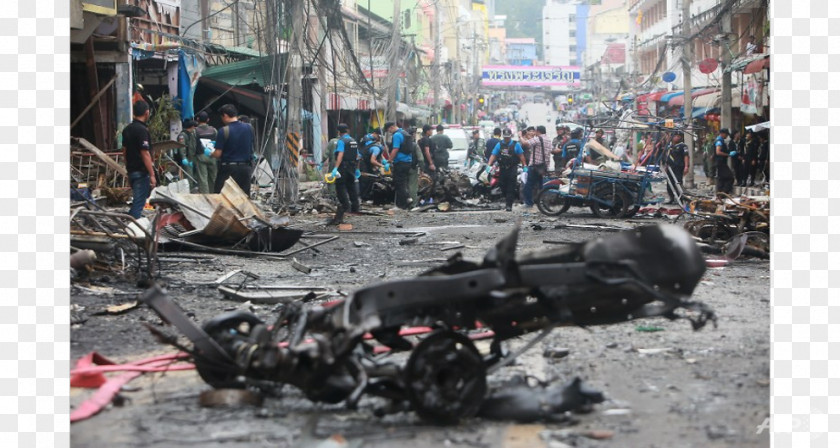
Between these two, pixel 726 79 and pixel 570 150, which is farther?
pixel 726 79

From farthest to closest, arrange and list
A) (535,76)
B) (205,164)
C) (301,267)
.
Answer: (535,76)
(205,164)
(301,267)

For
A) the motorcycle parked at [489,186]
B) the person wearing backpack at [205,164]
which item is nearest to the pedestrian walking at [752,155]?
the motorcycle parked at [489,186]

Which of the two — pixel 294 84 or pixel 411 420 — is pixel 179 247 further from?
pixel 294 84

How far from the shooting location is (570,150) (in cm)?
2350

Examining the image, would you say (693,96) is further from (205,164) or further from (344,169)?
(205,164)

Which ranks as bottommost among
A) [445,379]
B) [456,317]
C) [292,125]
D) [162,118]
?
[445,379]

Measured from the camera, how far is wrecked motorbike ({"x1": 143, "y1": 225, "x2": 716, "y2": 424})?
4758 millimetres

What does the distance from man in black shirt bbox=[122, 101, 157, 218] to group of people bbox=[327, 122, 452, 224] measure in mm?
4723

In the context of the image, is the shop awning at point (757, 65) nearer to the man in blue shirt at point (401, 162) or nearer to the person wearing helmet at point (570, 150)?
the person wearing helmet at point (570, 150)

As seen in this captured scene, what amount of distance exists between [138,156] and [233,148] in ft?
7.78

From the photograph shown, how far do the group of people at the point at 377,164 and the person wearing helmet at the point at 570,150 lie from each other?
308cm

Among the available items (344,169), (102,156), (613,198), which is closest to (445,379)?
(102,156)

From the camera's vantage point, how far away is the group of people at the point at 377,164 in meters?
16.4

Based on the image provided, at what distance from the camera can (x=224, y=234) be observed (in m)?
11.1
